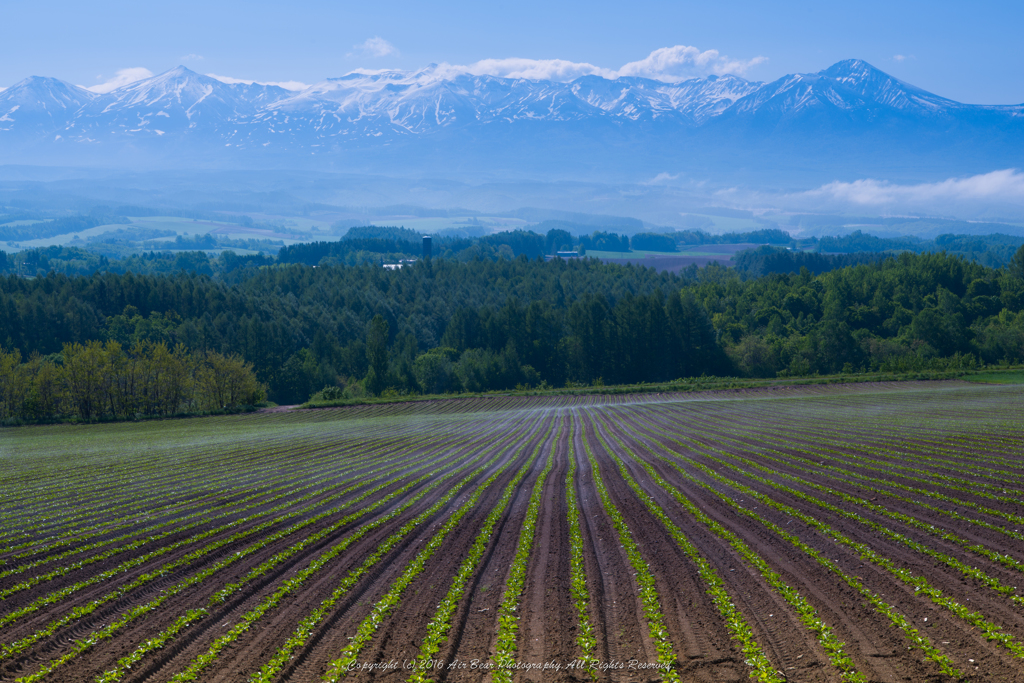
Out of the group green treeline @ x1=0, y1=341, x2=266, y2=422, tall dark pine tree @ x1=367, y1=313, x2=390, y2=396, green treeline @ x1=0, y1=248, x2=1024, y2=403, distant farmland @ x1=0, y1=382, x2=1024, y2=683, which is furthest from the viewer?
green treeline @ x1=0, y1=248, x2=1024, y2=403

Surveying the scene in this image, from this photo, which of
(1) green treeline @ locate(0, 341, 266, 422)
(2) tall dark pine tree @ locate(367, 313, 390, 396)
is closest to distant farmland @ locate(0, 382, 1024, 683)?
Answer: (1) green treeline @ locate(0, 341, 266, 422)

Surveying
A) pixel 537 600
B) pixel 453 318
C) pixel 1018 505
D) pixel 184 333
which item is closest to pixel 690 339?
pixel 453 318

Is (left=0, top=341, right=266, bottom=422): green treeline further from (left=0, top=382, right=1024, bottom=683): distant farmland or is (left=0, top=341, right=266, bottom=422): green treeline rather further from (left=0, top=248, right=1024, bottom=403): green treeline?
(left=0, top=382, right=1024, bottom=683): distant farmland

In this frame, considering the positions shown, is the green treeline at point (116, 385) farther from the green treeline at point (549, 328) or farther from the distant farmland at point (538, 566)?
the distant farmland at point (538, 566)

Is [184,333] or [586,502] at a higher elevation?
[184,333]

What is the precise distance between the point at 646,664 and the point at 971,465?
20.2 m

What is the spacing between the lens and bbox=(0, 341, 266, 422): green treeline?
70.1 m

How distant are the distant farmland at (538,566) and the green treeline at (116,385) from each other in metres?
43.3

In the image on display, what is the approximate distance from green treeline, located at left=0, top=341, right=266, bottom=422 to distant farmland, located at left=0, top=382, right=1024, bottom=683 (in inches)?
1705

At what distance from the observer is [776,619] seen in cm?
1253

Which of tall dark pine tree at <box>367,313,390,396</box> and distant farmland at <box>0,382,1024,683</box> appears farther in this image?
tall dark pine tree at <box>367,313,390,396</box>

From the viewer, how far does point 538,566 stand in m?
16.3

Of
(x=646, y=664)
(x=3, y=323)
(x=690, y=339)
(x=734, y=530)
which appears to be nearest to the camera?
(x=646, y=664)

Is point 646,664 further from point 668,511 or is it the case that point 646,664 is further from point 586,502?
point 586,502
